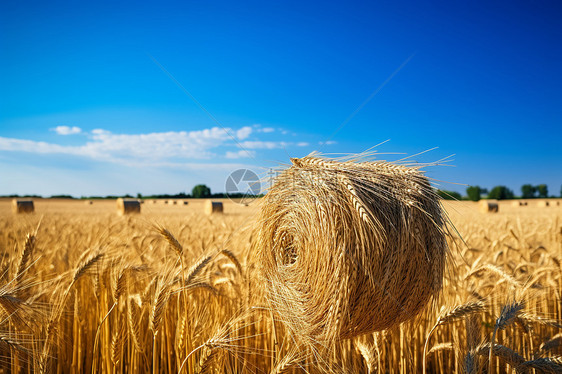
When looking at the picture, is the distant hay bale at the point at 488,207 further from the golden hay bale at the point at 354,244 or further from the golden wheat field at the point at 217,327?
the golden hay bale at the point at 354,244

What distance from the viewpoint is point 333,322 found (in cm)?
170

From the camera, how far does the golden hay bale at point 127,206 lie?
55.0 ft

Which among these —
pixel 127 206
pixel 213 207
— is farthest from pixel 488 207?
pixel 127 206

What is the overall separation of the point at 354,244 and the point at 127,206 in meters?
16.9

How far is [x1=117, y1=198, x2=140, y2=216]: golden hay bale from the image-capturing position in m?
16.8

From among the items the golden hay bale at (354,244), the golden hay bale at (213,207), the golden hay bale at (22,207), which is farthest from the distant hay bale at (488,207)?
the golden hay bale at (22,207)

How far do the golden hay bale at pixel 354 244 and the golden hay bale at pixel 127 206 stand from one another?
16255mm

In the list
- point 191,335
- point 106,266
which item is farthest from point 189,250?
point 191,335

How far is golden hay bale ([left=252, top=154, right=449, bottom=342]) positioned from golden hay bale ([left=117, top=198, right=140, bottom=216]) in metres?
16.3

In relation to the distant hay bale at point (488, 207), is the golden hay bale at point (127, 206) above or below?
above

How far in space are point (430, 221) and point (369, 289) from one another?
0.46 m

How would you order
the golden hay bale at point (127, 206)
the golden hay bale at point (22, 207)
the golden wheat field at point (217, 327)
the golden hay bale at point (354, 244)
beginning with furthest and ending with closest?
the golden hay bale at point (22, 207) < the golden hay bale at point (127, 206) < the golden wheat field at point (217, 327) < the golden hay bale at point (354, 244)

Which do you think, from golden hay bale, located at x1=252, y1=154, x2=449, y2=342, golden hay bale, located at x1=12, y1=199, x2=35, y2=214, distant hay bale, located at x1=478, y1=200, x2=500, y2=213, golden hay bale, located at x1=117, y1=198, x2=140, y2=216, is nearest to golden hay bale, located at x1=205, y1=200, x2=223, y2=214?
golden hay bale, located at x1=117, y1=198, x2=140, y2=216

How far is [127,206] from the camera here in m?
16.9
